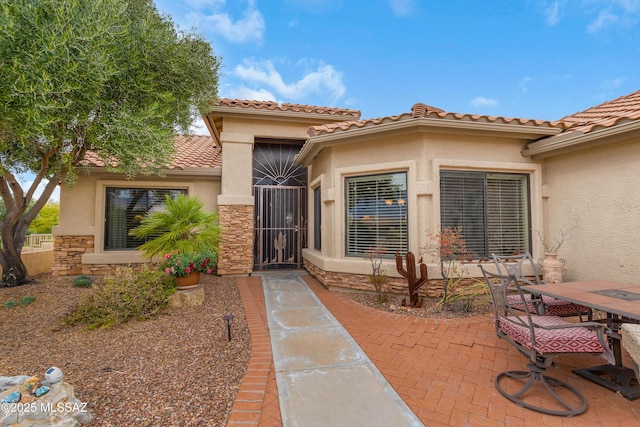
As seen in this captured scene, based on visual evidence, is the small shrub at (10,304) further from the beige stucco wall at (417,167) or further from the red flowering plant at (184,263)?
the beige stucco wall at (417,167)

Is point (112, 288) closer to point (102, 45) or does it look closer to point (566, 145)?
point (102, 45)

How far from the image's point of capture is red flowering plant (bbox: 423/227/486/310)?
5.23 m

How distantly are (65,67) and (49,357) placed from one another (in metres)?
3.87

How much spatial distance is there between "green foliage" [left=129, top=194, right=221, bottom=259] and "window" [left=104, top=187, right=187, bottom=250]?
3.01 metres

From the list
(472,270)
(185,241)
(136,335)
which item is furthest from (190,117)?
(472,270)

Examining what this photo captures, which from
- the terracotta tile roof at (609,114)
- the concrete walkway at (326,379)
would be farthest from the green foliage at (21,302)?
the terracotta tile roof at (609,114)

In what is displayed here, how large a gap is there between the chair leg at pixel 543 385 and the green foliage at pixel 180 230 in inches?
211

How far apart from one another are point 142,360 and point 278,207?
6084 millimetres

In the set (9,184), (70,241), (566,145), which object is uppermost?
(566,145)

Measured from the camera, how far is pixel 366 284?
20.3ft

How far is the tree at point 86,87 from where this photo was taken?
12.3 feet

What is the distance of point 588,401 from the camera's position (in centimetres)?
267

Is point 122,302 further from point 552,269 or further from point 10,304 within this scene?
point 552,269

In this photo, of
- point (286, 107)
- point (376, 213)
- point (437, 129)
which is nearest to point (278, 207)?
point (286, 107)
